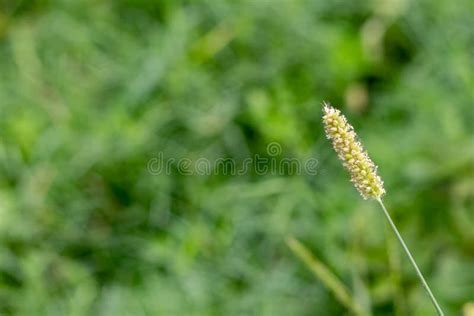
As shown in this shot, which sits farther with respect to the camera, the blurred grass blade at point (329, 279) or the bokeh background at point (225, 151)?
the bokeh background at point (225, 151)

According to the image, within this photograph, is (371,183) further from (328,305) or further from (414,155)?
(414,155)

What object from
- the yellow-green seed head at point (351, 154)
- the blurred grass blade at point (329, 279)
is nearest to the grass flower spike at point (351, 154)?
the yellow-green seed head at point (351, 154)

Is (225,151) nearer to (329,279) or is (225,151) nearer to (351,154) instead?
(329,279)

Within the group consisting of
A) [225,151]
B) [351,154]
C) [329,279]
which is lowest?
[351,154]

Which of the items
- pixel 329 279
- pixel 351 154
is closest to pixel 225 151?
pixel 329 279

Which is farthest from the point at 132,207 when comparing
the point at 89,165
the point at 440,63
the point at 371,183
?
the point at 371,183

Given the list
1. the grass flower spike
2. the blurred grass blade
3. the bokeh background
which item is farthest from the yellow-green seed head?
the bokeh background

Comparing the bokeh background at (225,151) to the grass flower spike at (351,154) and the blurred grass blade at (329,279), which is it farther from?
the grass flower spike at (351,154)
